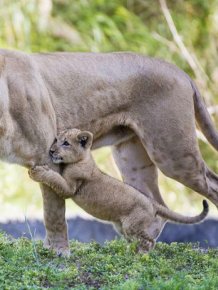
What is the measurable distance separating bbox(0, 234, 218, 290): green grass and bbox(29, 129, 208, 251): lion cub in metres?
0.19

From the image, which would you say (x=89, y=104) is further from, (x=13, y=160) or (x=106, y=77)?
(x=13, y=160)

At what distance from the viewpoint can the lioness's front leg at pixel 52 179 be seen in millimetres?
6332

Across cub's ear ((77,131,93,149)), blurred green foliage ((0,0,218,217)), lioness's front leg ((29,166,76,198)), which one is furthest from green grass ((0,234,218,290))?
blurred green foliage ((0,0,218,217))

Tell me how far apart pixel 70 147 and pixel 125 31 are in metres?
6.04

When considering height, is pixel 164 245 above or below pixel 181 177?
below

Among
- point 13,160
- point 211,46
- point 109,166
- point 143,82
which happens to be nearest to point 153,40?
point 211,46

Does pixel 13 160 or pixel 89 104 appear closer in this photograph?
pixel 13 160

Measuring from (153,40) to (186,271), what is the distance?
19.5 ft

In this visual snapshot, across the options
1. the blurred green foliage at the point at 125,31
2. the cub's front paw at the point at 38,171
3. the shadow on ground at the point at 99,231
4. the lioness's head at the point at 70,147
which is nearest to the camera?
the cub's front paw at the point at 38,171

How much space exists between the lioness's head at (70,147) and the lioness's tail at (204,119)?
107cm

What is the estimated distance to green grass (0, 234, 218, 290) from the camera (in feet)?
18.4

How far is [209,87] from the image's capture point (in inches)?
476

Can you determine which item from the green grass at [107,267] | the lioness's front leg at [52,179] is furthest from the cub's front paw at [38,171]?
the green grass at [107,267]

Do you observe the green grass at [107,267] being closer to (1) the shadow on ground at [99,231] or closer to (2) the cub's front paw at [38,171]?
(2) the cub's front paw at [38,171]
